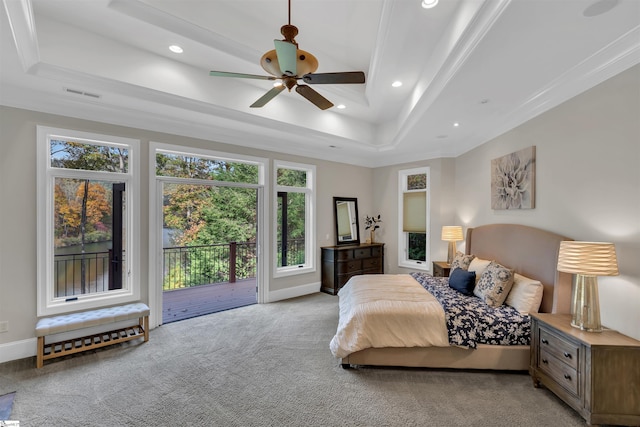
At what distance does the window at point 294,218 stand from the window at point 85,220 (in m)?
2.27

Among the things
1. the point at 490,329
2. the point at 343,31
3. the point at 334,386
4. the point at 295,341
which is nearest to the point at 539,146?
the point at 490,329

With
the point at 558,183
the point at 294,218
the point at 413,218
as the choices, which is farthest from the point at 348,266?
the point at 558,183

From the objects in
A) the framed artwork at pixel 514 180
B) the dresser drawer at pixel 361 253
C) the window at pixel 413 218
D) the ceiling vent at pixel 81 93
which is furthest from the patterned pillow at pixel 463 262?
the ceiling vent at pixel 81 93

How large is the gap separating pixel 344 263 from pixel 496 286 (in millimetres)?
2831

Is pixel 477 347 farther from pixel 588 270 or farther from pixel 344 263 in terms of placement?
pixel 344 263

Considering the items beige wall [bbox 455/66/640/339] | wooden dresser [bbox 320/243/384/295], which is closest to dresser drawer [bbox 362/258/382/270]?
wooden dresser [bbox 320/243/384/295]

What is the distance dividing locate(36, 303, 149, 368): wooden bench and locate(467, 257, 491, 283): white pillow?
4300 mm

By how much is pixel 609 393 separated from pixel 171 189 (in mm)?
7218

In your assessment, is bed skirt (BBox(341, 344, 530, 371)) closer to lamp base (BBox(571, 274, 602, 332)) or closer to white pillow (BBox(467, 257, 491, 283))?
lamp base (BBox(571, 274, 602, 332))

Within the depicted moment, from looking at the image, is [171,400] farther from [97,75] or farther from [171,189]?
[171,189]

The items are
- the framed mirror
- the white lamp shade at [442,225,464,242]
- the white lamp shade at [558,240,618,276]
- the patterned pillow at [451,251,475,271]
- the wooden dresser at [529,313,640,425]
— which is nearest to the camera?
the wooden dresser at [529,313,640,425]

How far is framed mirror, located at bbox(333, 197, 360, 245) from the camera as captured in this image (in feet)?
19.6

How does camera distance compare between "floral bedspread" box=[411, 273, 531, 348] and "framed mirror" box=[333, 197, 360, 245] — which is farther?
"framed mirror" box=[333, 197, 360, 245]

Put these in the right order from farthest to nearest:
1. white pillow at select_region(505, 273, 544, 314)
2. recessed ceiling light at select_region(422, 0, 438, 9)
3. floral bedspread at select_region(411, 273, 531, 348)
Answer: white pillow at select_region(505, 273, 544, 314), floral bedspread at select_region(411, 273, 531, 348), recessed ceiling light at select_region(422, 0, 438, 9)
